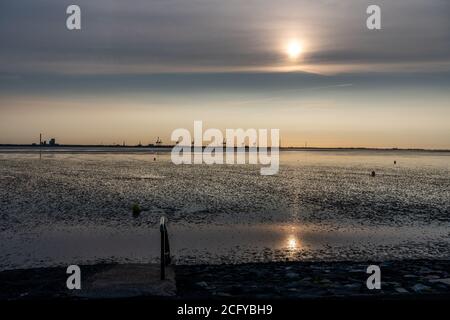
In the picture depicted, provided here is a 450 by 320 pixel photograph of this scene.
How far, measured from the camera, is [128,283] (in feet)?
33.1

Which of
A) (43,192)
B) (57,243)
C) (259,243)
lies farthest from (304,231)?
(43,192)

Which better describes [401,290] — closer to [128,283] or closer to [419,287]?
[419,287]

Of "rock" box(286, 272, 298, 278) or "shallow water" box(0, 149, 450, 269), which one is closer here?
"rock" box(286, 272, 298, 278)

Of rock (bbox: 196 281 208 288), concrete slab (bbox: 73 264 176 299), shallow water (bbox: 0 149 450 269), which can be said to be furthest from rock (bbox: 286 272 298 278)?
concrete slab (bbox: 73 264 176 299)

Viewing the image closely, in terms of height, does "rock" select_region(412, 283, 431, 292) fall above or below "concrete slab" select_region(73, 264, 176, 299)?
below

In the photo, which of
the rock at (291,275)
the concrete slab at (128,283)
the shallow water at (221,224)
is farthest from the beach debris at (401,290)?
the concrete slab at (128,283)

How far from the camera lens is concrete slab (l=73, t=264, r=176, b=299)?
372 inches

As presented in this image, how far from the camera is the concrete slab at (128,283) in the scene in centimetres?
945

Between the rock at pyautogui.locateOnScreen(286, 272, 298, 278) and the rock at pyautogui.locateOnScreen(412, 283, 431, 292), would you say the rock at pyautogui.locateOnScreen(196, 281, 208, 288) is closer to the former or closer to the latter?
the rock at pyautogui.locateOnScreen(286, 272, 298, 278)

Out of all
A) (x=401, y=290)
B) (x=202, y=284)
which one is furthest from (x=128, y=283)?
(x=401, y=290)

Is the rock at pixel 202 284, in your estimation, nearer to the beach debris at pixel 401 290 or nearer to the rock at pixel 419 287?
the beach debris at pixel 401 290

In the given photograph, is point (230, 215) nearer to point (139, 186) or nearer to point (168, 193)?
point (168, 193)

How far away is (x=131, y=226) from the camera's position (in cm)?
1925
